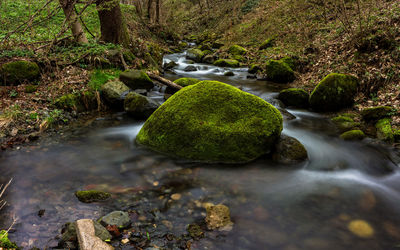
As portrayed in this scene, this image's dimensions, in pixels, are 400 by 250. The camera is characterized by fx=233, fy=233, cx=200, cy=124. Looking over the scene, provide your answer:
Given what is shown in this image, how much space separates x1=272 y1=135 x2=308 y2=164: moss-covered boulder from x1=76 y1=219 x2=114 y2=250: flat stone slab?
3.47 meters

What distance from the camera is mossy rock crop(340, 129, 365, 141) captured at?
567 cm

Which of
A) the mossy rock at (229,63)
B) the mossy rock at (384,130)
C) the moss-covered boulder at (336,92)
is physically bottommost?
the mossy rock at (384,130)

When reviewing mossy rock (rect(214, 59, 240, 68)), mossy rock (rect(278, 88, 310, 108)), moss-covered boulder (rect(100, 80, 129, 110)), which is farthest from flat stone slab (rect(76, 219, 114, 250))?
mossy rock (rect(214, 59, 240, 68))

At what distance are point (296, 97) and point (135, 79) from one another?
5721 millimetres

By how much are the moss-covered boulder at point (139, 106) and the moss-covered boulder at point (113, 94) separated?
507 mm

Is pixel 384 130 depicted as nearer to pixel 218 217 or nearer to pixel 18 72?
pixel 218 217

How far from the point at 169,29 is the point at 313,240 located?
21934 millimetres

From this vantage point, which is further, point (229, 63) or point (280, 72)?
point (229, 63)

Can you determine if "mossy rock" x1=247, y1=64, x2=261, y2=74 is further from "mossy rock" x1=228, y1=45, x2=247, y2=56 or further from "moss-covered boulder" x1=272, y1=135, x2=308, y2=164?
"moss-covered boulder" x1=272, y1=135, x2=308, y2=164

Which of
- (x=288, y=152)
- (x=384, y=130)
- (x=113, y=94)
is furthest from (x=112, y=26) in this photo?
(x=384, y=130)

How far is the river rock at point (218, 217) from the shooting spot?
3.04 meters

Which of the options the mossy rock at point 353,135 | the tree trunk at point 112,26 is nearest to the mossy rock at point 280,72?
the mossy rock at point 353,135

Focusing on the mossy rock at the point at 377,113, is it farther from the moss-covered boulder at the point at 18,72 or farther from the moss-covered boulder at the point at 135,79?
the moss-covered boulder at the point at 18,72

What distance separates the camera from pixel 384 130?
221 inches
